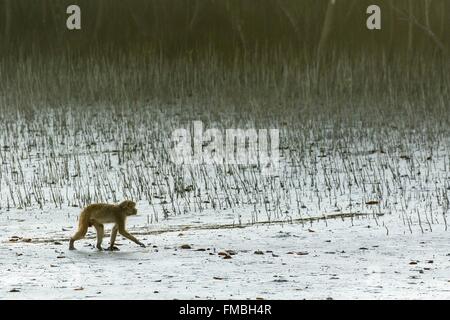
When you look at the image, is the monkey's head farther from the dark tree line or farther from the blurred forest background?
the dark tree line

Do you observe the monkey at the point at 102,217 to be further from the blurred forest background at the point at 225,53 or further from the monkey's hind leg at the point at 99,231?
the blurred forest background at the point at 225,53

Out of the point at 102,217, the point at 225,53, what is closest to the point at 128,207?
the point at 102,217

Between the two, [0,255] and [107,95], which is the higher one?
[107,95]

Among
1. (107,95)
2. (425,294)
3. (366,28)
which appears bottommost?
(425,294)

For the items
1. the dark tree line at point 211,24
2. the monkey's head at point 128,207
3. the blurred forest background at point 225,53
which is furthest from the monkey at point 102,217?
the dark tree line at point 211,24

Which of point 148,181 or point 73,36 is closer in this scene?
point 148,181

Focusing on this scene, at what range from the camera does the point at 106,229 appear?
31.9ft

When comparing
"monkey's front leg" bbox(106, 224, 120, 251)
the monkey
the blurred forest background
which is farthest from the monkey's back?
the blurred forest background

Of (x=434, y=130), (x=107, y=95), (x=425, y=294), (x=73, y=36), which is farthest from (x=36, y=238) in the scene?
(x=73, y=36)

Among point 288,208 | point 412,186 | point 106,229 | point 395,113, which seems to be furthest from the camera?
point 395,113

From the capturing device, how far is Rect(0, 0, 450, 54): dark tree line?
2566 centimetres

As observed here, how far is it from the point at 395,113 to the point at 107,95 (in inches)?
203

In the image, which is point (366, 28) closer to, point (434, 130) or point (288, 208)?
point (434, 130)

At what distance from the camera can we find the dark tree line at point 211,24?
84.2 ft
